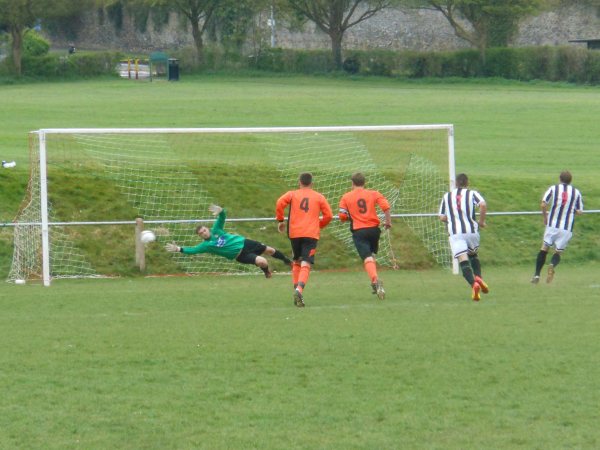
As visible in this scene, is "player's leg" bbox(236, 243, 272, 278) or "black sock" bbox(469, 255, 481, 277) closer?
"black sock" bbox(469, 255, 481, 277)

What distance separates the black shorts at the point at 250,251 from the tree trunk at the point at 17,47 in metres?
52.5

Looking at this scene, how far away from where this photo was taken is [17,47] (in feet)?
226

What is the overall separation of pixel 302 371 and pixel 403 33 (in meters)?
78.8

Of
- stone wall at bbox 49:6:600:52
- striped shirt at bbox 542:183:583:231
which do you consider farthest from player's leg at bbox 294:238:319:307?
stone wall at bbox 49:6:600:52

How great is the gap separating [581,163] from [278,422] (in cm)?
2299

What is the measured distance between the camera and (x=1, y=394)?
916 centimetres

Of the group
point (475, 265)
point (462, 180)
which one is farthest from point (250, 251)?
point (462, 180)

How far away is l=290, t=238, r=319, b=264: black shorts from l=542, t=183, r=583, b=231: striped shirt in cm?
390

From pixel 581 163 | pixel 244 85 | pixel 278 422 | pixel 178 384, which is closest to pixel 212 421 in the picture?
pixel 278 422

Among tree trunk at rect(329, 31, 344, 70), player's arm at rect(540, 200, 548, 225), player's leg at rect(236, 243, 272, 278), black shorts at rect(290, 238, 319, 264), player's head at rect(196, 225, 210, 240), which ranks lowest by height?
player's leg at rect(236, 243, 272, 278)

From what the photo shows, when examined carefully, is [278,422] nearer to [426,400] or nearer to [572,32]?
[426,400]

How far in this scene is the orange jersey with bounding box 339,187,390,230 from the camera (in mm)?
14617

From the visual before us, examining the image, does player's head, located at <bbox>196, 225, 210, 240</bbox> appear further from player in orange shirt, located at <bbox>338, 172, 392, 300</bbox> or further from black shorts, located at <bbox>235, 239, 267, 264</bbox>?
player in orange shirt, located at <bbox>338, 172, 392, 300</bbox>

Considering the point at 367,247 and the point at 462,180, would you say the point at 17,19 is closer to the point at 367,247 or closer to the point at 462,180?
the point at 367,247
